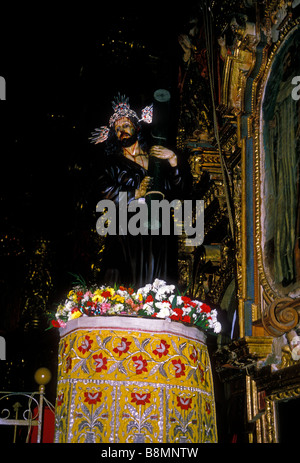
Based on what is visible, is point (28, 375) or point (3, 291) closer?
point (28, 375)

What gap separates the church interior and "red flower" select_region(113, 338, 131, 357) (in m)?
0.81

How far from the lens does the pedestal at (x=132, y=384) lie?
11.7 ft

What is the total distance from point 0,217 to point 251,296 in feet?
20.8

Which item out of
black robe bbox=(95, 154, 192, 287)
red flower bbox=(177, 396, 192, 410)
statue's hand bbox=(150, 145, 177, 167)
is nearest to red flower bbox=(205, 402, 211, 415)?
red flower bbox=(177, 396, 192, 410)

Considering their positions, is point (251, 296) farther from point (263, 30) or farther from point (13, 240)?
point (13, 240)

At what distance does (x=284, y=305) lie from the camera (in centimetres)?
352

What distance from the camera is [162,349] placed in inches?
153

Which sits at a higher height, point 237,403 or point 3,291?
point 3,291

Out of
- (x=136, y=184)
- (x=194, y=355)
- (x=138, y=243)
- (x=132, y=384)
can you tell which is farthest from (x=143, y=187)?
(x=132, y=384)

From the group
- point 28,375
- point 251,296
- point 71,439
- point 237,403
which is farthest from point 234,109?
point 28,375

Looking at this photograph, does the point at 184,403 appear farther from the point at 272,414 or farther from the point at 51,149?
the point at 51,149

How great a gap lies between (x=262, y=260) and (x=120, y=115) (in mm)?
3373

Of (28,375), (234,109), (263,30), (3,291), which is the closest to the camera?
(263,30)

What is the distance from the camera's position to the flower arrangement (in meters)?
4.02
